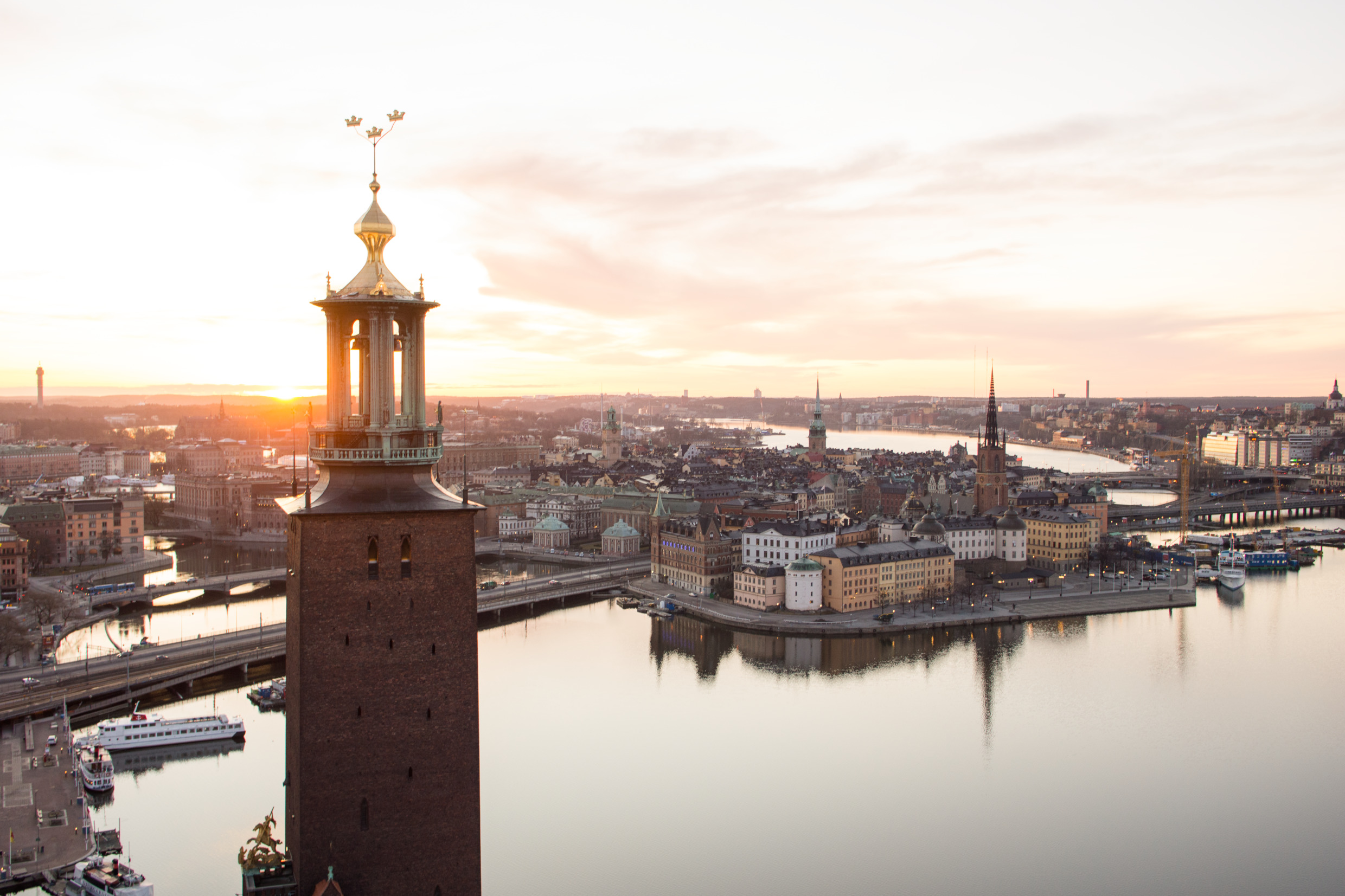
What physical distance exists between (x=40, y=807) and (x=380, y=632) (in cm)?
1209

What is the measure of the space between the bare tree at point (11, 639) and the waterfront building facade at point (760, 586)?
17.5m

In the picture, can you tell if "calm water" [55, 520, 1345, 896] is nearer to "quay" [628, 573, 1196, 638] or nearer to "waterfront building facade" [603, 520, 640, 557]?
"quay" [628, 573, 1196, 638]

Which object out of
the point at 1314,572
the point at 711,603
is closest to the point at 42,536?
the point at 711,603

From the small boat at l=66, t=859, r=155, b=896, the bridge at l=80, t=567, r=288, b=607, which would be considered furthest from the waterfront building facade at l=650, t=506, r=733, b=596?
the small boat at l=66, t=859, r=155, b=896

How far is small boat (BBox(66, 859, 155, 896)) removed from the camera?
42.4 feet

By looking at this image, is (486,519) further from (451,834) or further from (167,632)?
(451,834)

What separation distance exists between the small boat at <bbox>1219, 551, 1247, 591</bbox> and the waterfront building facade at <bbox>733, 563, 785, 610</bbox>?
50.6 feet

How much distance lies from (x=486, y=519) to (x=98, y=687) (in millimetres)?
26338

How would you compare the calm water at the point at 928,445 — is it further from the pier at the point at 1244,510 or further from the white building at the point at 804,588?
the white building at the point at 804,588

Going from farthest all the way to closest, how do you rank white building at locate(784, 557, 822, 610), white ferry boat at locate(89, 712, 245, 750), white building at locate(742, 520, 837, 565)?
white building at locate(742, 520, 837, 565) → white building at locate(784, 557, 822, 610) → white ferry boat at locate(89, 712, 245, 750)

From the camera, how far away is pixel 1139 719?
21.2 meters

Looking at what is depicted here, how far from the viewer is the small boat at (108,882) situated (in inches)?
508

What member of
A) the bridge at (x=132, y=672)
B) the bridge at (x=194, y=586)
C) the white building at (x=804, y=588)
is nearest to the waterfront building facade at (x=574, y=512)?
the bridge at (x=194, y=586)

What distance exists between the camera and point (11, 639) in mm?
23344
